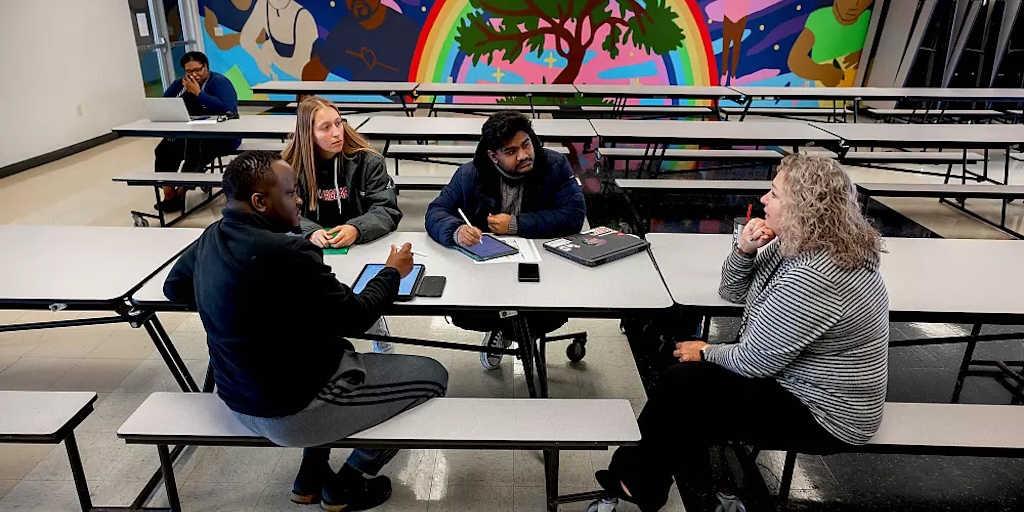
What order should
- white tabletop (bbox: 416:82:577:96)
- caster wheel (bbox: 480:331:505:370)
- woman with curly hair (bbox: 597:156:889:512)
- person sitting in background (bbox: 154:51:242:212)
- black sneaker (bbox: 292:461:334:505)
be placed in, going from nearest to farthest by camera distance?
woman with curly hair (bbox: 597:156:889:512) < black sneaker (bbox: 292:461:334:505) < caster wheel (bbox: 480:331:505:370) < person sitting in background (bbox: 154:51:242:212) < white tabletop (bbox: 416:82:577:96)

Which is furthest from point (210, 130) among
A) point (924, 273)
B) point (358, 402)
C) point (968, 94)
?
point (968, 94)

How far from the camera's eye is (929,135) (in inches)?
163

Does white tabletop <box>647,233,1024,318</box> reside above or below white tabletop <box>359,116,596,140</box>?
below

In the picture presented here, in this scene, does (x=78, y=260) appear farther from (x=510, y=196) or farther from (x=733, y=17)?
(x=733, y=17)

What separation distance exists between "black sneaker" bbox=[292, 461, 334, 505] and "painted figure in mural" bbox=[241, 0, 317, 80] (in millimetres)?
8203

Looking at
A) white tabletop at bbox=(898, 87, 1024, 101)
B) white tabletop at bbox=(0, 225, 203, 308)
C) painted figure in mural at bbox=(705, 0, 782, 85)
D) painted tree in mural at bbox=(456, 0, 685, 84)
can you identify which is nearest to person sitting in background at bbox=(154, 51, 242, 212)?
white tabletop at bbox=(0, 225, 203, 308)

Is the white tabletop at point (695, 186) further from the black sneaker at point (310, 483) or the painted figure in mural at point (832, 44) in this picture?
the painted figure in mural at point (832, 44)

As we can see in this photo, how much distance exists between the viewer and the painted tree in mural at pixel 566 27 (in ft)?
28.7

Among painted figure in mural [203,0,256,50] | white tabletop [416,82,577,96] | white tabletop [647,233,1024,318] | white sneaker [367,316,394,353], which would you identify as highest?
painted figure in mural [203,0,256,50]

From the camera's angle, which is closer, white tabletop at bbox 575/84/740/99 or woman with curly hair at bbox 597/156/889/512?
woman with curly hair at bbox 597/156/889/512

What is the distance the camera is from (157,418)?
1658mm

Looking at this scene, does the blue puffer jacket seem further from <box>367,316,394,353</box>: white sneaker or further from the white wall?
the white wall

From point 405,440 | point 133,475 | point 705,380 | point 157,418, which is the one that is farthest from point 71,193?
point 705,380

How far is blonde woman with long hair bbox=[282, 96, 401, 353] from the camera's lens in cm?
233
